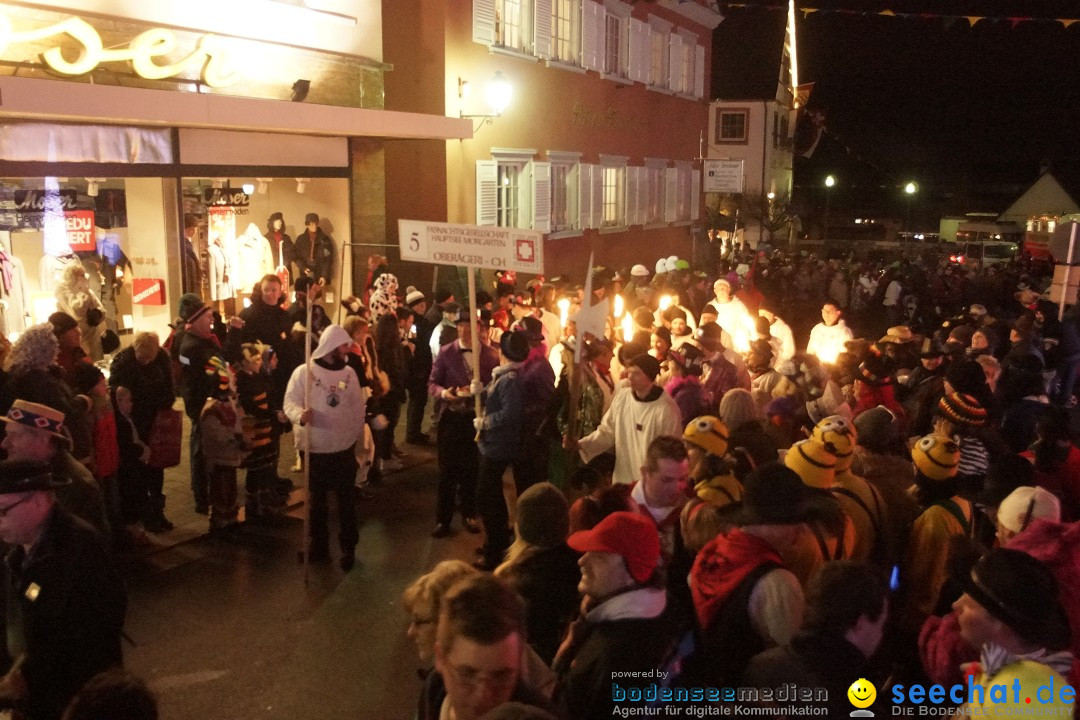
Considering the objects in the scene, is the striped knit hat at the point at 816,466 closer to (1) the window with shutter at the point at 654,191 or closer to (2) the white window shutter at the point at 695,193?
(1) the window with shutter at the point at 654,191

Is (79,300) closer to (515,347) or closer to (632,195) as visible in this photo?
(515,347)

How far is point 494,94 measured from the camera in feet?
52.0

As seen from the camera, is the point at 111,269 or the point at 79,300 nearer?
the point at 79,300

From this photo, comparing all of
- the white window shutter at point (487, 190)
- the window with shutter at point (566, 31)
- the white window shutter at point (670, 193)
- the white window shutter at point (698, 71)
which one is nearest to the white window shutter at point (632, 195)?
the white window shutter at point (670, 193)

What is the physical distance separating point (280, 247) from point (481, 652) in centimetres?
1239

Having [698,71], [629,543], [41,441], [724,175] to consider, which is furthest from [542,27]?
[629,543]

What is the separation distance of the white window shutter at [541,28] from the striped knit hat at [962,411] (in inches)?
514

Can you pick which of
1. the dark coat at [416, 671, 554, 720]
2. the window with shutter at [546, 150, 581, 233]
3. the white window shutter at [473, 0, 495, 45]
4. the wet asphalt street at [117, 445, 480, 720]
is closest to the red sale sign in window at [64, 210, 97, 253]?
the wet asphalt street at [117, 445, 480, 720]

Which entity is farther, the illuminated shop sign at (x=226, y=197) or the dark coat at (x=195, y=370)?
the illuminated shop sign at (x=226, y=197)

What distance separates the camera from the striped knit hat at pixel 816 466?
4.97 m

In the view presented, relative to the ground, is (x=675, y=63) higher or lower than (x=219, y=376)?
higher

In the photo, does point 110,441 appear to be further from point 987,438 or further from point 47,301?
point 987,438

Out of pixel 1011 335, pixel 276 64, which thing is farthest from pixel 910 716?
pixel 276 64

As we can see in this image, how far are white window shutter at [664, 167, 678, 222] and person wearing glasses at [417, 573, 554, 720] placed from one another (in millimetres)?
23999
